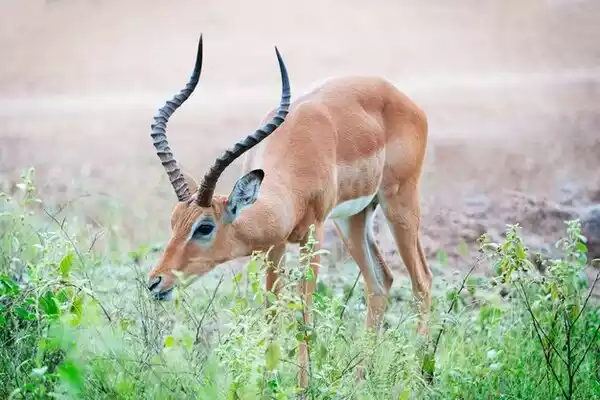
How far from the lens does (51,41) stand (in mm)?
6039

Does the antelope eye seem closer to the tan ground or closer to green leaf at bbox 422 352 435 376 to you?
green leaf at bbox 422 352 435 376

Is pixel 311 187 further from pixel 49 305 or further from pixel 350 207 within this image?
pixel 49 305

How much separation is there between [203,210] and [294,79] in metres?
2.85

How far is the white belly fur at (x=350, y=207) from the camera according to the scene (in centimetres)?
404

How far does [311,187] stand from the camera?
375cm

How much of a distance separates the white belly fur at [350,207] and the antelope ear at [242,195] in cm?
63

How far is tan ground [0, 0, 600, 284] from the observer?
586cm

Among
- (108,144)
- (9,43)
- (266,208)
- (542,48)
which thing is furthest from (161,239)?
(542,48)

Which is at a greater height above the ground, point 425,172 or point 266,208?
point 266,208

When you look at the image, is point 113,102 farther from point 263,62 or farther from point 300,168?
point 300,168

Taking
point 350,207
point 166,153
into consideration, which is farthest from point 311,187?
point 166,153

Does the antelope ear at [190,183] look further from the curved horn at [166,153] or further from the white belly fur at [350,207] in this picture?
the white belly fur at [350,207]

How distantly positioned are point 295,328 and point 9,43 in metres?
3.91

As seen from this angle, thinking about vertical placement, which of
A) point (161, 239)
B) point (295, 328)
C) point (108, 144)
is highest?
point (295, 328)
